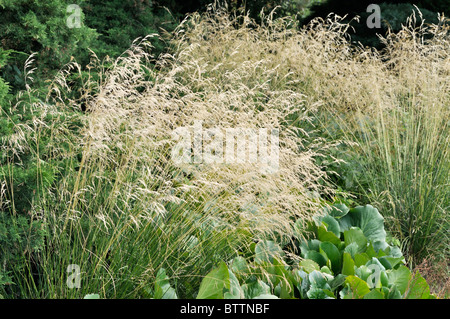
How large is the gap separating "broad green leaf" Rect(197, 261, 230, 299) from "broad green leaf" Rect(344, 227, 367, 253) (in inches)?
41.9

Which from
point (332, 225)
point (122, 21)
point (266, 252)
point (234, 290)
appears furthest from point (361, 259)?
point (122, 21)

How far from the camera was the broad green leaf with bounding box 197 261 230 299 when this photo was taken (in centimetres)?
212

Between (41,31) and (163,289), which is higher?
(41,31)

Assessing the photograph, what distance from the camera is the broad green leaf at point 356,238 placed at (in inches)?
113

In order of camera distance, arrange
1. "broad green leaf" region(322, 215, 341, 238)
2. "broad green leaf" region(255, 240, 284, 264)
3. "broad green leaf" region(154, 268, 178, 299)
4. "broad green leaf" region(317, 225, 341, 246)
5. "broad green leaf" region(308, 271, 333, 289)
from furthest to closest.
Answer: "broad green leaf" region(322, 215, 341, 238) → "broad green leaf" region(317, 225, 341, 246) → "broad green leaf" region(255, 240, 284, 264) → "broad green leaf" region(308, 271, 333, 289) → "broad green leaf" region(154, 268, 178, 299)

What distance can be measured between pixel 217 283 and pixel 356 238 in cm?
114

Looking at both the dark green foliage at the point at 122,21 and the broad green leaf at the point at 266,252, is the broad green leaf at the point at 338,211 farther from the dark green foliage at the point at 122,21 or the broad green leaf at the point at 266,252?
the dark green foliage at the point at 122,21

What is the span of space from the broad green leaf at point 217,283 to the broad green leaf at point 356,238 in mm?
1064

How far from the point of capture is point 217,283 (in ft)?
6.97

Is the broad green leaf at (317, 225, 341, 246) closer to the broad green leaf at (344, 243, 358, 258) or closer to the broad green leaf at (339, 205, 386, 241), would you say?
the broad green leaf at (344, 243, 358, 258)

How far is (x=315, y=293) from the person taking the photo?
2324 millimetres

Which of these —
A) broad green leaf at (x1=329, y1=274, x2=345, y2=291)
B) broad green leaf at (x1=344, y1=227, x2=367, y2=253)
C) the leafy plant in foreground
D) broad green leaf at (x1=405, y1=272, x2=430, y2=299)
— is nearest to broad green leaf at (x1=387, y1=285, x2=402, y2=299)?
the leafy plant in foreground

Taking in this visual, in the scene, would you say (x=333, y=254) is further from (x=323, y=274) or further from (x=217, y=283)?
(x=217, y=283)

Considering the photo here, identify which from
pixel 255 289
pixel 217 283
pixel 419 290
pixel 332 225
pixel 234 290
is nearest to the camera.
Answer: pixel 217 283
